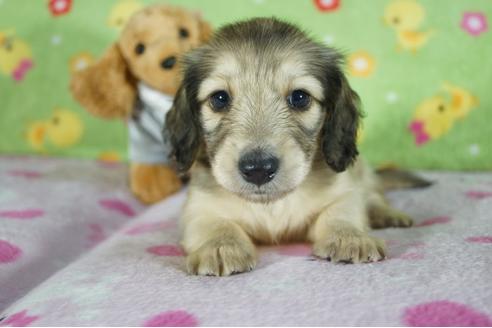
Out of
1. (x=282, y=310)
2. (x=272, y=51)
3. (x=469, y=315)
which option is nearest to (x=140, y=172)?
(x=272, y=51)

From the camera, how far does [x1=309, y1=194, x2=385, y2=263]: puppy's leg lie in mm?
1833

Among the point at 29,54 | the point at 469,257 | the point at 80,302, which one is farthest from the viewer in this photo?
the point at 29,54

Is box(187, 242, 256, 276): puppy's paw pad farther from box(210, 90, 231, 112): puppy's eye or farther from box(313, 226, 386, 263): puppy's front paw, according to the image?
box(210, 90, 231, 112): puppy's eye

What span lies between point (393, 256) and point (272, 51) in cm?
81

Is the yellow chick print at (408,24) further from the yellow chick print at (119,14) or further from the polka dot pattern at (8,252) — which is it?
the polka dot pattern at (8,252)

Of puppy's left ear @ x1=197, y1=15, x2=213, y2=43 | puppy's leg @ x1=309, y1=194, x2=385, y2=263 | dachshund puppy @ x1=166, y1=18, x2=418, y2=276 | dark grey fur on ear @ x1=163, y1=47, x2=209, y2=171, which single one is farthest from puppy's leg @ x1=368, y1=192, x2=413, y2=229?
puppy's left ear @ x1=197, y1=15, x2=213, y2=43

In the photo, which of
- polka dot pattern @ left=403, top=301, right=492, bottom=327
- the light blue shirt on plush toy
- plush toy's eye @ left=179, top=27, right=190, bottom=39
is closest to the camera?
polka dot pattern @ left=403, top=301, right=492, bottom=327

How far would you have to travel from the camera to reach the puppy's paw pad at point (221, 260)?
Result: 179cm

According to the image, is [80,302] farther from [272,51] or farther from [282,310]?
[272,51]

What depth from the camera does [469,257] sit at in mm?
1794

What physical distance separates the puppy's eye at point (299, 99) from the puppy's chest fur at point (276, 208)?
0.29 metres

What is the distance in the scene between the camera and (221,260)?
71.3 inches

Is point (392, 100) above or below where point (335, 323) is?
above

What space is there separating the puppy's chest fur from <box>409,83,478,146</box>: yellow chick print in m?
1.53
